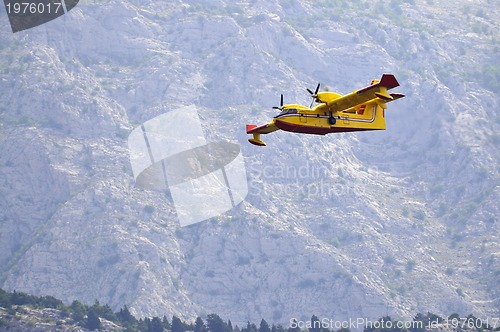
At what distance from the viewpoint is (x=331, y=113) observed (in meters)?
154

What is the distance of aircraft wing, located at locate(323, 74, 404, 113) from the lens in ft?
486

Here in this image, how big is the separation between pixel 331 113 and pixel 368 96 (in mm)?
5318

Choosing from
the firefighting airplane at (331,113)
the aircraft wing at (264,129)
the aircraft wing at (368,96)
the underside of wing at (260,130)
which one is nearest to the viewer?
the aircraft wing at (368,96)

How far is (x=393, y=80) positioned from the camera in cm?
14788

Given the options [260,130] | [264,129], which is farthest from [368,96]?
[260,130]

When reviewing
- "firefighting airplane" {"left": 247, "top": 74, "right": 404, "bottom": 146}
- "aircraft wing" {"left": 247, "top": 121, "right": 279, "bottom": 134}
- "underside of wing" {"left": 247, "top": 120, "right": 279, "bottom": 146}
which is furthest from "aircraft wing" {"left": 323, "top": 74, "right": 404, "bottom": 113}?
"underside of wing" {"left": 247, "top": 120, "right": 279, "bottom": 146}

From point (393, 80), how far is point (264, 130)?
60.8 feet

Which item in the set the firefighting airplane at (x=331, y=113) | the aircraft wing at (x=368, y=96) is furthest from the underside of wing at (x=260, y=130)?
the aircraft wing at (x=368, y=96)

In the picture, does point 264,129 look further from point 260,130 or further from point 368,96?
point 368,96

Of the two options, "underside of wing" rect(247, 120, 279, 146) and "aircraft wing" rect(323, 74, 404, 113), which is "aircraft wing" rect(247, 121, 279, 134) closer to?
"underside of wing" rect(247, 120, 279, 146)

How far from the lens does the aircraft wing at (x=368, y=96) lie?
486 ft

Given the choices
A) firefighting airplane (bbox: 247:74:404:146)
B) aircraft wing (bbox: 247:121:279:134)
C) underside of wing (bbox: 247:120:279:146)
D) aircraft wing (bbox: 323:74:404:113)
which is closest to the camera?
aircraft wing (bbox: 323:74:404:113)

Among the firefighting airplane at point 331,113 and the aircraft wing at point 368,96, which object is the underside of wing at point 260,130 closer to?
the firefighting airplane at point 331,113

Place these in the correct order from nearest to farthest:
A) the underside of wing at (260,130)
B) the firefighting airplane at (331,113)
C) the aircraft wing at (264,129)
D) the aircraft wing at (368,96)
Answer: the aircraft wing at (368,96) → the firefighting airplane at (331,113) → the aircraft wing at (264,129) → the underside of wing at (260,130)
